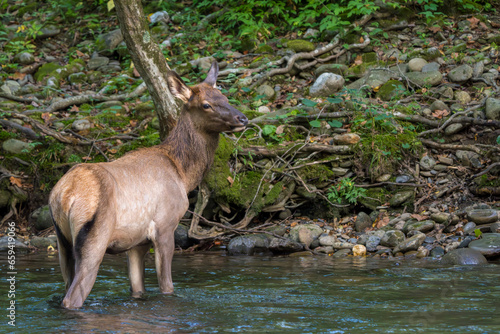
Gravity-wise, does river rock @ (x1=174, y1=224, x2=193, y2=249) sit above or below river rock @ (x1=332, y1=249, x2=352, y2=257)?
above

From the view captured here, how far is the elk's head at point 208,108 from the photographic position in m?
5.97

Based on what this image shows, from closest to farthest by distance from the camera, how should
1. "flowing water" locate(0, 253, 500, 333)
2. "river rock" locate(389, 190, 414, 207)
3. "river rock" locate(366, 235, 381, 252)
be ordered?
"flowing water" locate(0, 253, 500, 333), "river rock" locate(366, 235, 381, 252), "river rock" locate(389, 190, 414, 207)

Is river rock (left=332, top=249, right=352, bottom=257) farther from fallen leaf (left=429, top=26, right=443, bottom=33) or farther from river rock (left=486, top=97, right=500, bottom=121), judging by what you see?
fallen leaf (left=429, top=26, right=443, bottom=33)

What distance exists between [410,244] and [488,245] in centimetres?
110

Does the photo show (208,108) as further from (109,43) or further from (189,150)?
(109,43)

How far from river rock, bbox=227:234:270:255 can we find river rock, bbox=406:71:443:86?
4996 millimetres

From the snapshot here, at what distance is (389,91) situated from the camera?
434 inches

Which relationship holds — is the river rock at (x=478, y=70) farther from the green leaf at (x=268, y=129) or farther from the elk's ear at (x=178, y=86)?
the elk's ear at (x=178, y=86)

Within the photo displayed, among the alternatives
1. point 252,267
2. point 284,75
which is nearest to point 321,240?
point 252,267

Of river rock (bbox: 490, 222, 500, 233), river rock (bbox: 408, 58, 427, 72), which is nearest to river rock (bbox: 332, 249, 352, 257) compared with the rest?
river rock (bbox: 490, 222, 500, 233)

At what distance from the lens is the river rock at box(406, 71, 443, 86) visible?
36.5 ft

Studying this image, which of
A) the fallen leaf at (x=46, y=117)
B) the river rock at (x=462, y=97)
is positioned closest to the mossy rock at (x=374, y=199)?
the river rock at (x=462, y=97)

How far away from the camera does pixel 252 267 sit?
7469mm

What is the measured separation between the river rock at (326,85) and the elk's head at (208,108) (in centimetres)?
544
